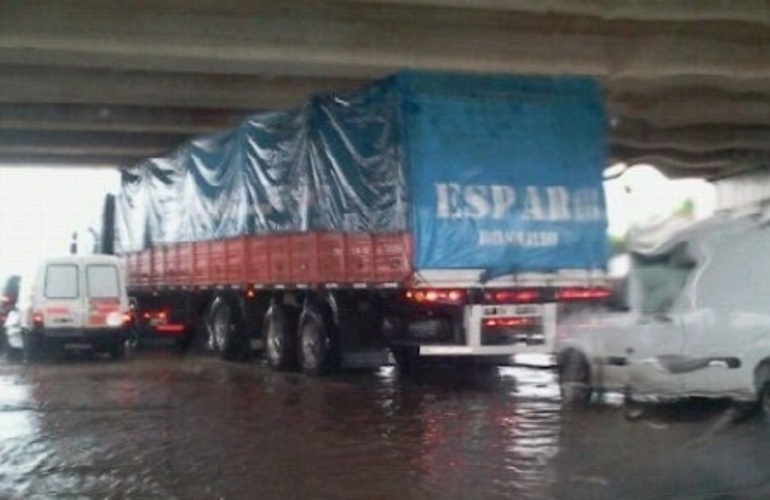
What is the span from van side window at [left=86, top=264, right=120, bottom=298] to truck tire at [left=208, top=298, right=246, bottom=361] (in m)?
1.77

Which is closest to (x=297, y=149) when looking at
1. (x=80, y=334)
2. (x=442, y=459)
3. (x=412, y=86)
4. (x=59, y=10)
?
(x=412, y=86)

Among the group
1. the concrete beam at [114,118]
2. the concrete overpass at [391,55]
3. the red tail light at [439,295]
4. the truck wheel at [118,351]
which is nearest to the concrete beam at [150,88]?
the concrete overpass at [391,55]

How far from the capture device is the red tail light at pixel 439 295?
15.0 metres

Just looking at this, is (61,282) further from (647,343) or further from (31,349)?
(647,343)

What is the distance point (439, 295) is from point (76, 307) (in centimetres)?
884

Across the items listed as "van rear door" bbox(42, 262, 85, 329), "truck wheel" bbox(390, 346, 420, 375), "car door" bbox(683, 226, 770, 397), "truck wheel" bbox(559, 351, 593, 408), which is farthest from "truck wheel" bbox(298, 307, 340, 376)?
"car door" bbox(683, 226, 770, 397)

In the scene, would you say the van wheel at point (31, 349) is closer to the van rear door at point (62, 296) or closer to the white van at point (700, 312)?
the van rear door at point (62, 296)

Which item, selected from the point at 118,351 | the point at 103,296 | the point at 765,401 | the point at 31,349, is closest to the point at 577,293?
the point at 765,401

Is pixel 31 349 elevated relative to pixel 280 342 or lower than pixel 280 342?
lower

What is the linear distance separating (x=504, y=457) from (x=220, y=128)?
1283cm

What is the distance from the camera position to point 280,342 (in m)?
18.9

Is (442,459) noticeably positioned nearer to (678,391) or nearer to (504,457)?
(504,457)

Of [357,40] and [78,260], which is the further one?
[78,260]

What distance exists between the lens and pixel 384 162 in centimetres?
1540
